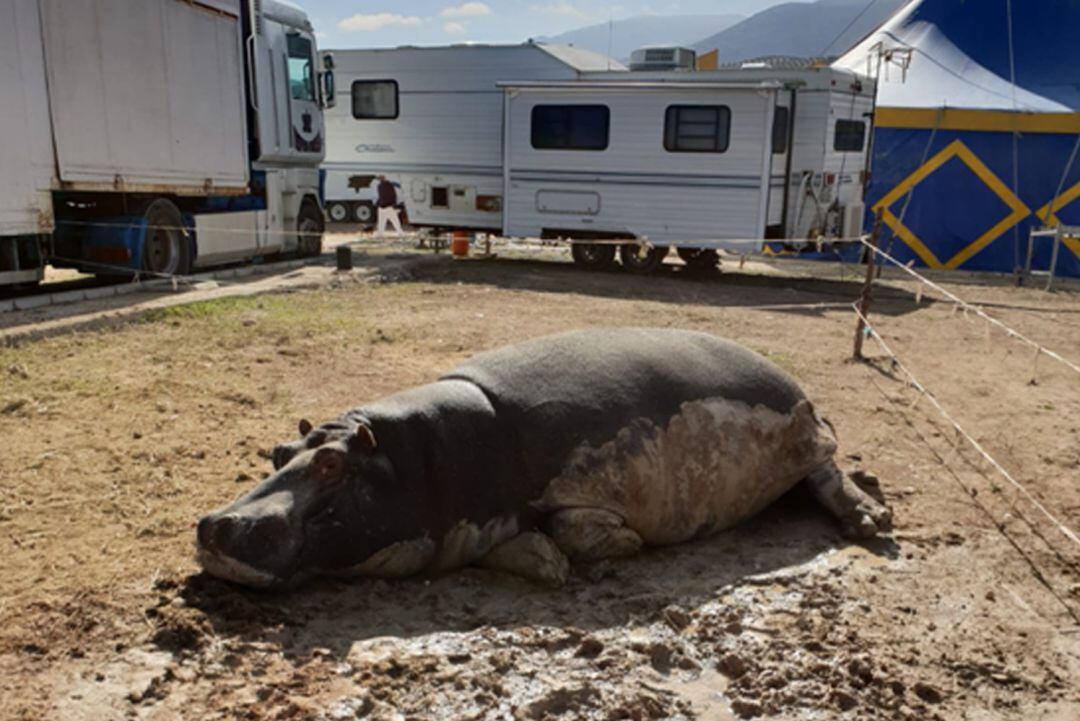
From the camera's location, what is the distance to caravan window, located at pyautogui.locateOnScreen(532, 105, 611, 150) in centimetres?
1620

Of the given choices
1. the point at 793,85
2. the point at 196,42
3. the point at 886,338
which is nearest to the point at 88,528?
the point at 886,338

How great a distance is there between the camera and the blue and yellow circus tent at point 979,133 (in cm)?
1722

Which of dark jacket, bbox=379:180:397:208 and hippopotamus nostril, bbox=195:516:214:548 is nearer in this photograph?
hippopotamus nostril, bbox=195:516:214:548

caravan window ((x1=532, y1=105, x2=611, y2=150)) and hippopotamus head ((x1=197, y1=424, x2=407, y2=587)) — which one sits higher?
caravan window ((x1=532, y1=105, x2=611, y2=150))

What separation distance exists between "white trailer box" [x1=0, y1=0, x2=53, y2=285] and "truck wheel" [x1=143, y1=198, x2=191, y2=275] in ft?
6.99

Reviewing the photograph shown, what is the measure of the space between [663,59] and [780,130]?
10.0 feet

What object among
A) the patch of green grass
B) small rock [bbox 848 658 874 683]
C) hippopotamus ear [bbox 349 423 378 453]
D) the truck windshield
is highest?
the truck windshield

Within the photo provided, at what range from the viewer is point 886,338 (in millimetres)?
11031

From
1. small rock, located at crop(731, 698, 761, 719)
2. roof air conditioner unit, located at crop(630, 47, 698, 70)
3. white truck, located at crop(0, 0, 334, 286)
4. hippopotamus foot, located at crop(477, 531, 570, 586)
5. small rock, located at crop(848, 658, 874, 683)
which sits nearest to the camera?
small rock, located at crop(731, 698, 761, 719)

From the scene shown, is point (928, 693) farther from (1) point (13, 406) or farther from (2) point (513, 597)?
(1) point (13, 406)

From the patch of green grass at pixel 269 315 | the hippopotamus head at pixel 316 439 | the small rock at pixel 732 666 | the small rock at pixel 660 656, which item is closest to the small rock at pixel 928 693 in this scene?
the small rock at pixel 732 666

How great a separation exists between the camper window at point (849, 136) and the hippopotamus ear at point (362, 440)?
1358cm

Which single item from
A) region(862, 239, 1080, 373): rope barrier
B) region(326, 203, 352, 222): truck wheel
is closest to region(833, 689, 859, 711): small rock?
region(862, 239, 1080, 373): rope barrier

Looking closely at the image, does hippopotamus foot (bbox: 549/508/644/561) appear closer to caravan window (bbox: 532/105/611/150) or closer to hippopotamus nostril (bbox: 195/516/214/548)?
hippopotamus nostril (bbox: 195/516/214/548)
